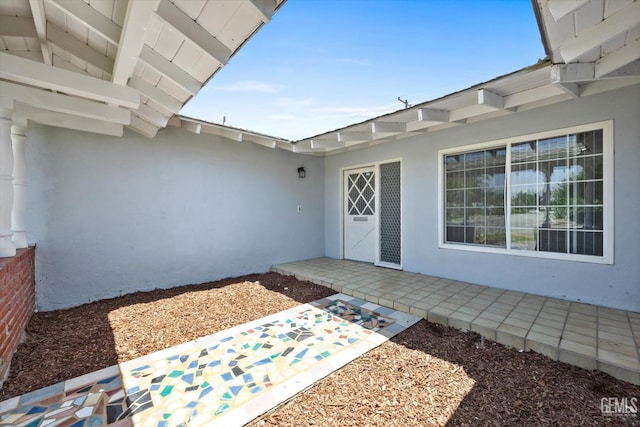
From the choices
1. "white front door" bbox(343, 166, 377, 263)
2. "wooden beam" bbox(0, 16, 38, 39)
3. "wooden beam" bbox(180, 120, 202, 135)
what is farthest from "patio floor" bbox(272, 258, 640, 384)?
"wooden beam" bbox(0, 16, 38, 39)

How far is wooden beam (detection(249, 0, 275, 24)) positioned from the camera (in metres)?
1.95

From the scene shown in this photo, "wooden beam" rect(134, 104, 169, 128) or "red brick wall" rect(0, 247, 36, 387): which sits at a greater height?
"wooden beam" rect(134, 104, 169, 128)

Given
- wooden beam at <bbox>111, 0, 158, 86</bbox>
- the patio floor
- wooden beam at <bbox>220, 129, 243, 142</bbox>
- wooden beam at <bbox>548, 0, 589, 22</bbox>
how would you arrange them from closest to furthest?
wooden beam at <bbox>111, 0, 158, 86</bbox> < wooden beam at <bbox>548, 0, 589, 22</bbox> < the patio floor < wooden beam at <bbox>220, 129, 243, 142</bbox>

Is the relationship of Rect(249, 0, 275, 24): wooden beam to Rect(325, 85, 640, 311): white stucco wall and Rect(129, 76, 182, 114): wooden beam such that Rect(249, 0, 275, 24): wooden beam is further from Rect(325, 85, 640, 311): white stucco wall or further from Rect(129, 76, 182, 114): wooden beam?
Rect(325, 85, 640, 311): white stucco wall

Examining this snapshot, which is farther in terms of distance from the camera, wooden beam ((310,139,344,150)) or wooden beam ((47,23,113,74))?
wooden beam ((310,139,344,150))

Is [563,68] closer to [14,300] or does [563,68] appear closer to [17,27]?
[17,27]

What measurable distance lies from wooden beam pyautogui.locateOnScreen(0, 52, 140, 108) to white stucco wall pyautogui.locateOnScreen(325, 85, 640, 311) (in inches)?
193

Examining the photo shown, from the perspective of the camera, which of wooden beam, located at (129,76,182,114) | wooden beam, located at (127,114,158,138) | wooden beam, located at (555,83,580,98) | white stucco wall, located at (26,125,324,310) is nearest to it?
wooden beam, located at (129,76,182,114)

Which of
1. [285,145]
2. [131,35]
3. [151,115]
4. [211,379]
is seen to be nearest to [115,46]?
[131,35]

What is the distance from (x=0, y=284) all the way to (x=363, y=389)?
326 cm

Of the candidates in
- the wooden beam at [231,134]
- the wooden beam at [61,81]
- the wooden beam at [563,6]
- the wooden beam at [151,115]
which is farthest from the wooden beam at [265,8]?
the wooden beam at [231,134]

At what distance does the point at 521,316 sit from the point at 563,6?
3.26m

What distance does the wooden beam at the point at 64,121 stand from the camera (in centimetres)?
328

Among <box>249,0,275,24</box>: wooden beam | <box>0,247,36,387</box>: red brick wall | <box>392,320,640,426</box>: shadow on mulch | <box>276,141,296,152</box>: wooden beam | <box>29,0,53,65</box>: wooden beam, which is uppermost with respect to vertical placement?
<box>29,0,53,65</box>: wooden beam
